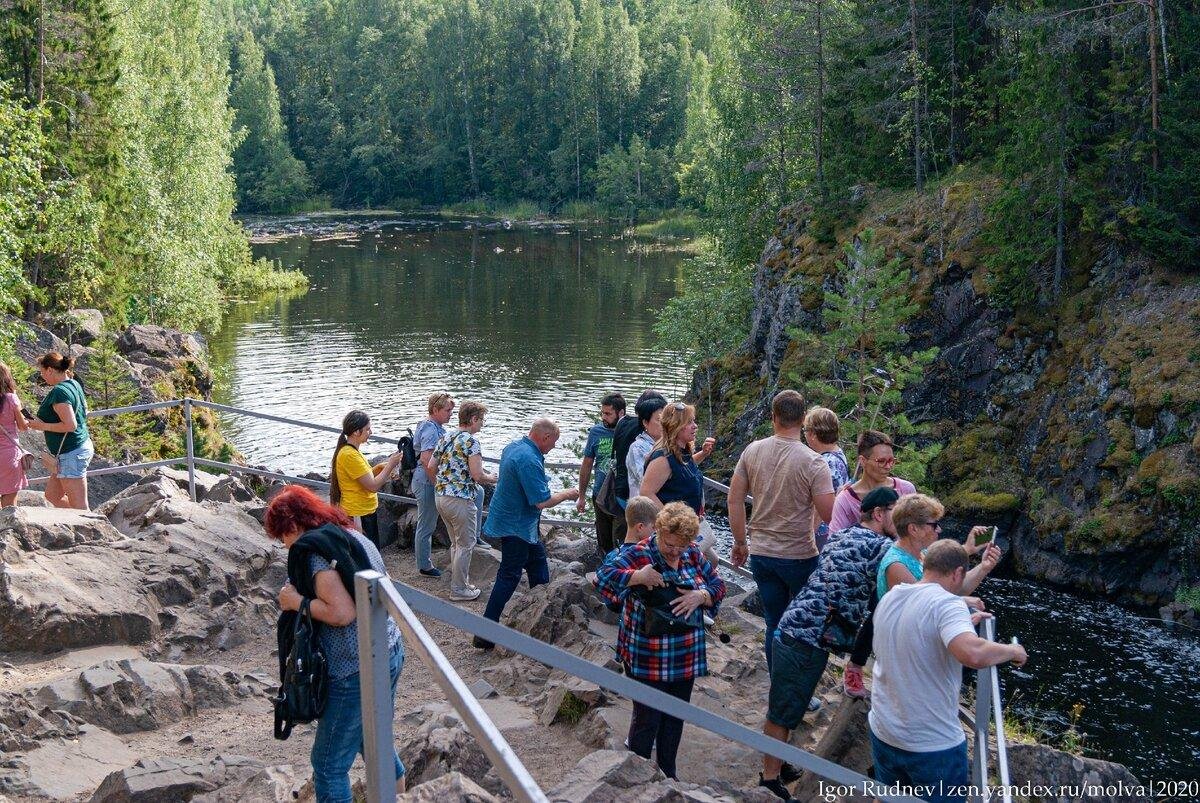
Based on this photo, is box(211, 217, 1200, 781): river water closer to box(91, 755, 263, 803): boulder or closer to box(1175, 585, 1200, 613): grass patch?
box(1175, 585, 1200, 613): grass patch

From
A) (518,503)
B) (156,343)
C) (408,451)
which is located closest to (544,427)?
(518,503)

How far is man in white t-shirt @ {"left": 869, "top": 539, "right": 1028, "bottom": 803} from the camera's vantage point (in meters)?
5.27

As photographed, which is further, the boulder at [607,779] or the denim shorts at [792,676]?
the denim shorts at [792,676]

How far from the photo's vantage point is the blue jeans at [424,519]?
10.8 m

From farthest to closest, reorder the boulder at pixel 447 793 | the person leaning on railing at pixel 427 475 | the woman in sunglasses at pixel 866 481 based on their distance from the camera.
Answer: the person leaning on railing at pixel 427 475
the woman in sunglasses at pixel 866 481
the boulder at pixel 447 793

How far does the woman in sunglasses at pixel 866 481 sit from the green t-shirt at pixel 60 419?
281 inches

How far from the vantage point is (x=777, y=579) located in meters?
7.65

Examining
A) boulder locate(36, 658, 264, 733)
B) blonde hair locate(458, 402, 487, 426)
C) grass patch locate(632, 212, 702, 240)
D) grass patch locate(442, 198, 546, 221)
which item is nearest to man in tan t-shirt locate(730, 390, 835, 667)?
blonde hair locate(458, 402, 487, 426)

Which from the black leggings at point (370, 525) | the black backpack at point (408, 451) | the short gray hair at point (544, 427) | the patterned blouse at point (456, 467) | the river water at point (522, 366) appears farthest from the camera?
the river water at point (522, 366)

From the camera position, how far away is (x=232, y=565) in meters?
9.91

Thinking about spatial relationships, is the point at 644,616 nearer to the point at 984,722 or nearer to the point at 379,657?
the point at 984,722

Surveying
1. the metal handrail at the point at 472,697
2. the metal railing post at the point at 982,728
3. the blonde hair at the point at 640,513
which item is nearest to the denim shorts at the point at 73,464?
the blonde hair at the point at 640,513

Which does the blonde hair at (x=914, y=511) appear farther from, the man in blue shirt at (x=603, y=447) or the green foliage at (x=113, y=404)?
the green foliage at (x=113, y=404)

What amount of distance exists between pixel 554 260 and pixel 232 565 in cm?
5580
